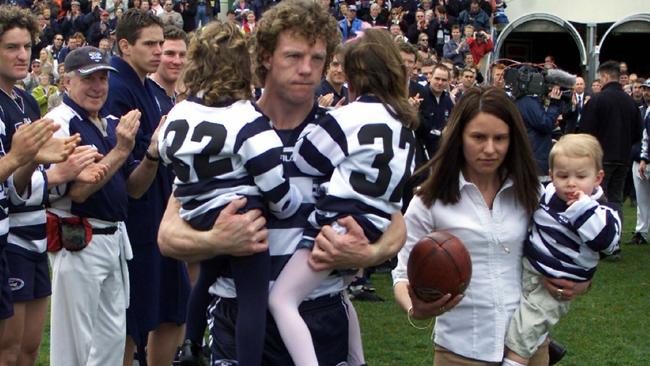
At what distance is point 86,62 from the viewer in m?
5.74

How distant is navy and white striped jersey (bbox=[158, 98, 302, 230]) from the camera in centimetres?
364

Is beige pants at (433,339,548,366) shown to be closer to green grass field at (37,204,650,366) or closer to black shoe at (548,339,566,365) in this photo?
black shoe at (548,339,566,365)

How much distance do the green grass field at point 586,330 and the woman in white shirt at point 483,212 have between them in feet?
11.0

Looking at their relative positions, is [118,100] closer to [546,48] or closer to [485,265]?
[485,265]

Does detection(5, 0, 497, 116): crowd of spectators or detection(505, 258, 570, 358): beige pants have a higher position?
detection(505, 258, 570, 358): beige pants

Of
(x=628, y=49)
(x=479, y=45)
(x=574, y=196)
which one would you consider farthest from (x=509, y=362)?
(x=628, y=49)

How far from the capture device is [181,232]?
3.80 meters

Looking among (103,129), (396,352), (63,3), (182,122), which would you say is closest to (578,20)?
(63,3)

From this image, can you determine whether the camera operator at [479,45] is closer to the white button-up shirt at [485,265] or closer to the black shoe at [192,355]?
the white button-up shirt at [485,265]

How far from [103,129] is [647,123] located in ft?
28.5

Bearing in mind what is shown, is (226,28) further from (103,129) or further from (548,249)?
(103,129)

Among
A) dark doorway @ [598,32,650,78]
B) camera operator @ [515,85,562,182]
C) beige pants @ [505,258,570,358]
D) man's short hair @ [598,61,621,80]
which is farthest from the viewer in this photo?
dark doorway @ [598,32,650,78]

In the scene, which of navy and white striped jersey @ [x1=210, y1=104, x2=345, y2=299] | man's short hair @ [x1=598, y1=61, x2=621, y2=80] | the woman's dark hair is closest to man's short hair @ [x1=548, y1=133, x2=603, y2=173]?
the woman's dark hair

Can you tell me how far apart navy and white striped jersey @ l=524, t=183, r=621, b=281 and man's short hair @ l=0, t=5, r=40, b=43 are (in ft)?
10.1
